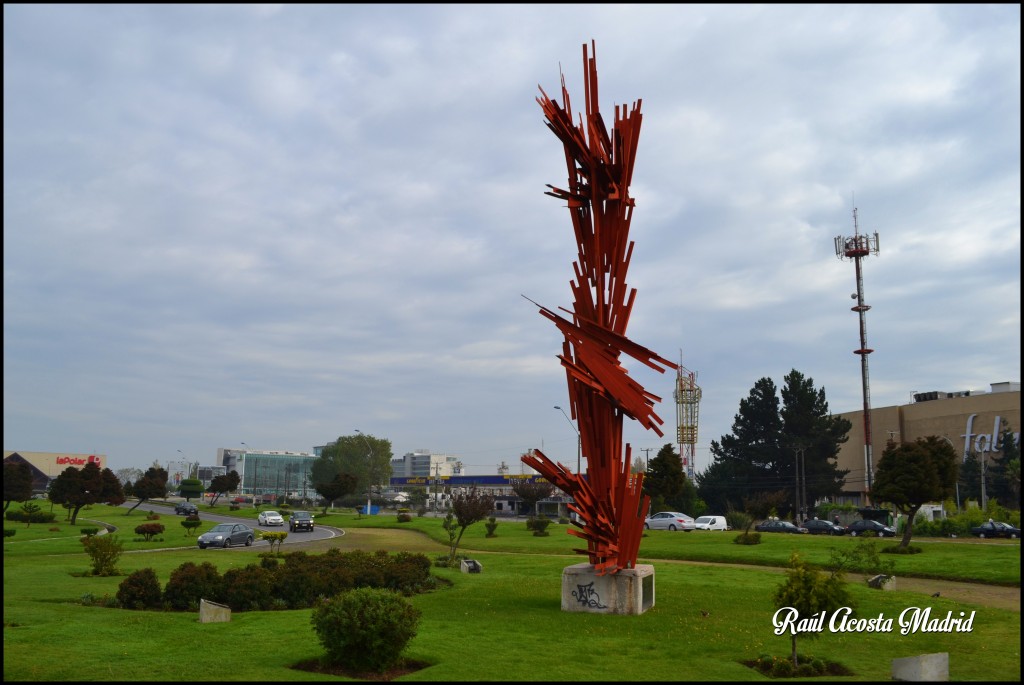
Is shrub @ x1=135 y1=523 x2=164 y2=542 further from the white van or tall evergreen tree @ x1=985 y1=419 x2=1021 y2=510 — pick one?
tall evergreen tree @ x1=985 y1=419 x2=1021 y2=510

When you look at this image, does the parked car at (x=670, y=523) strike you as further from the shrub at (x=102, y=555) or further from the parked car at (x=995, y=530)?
the shrub at (x=102, y=555)

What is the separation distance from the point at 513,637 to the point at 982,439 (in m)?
67.1

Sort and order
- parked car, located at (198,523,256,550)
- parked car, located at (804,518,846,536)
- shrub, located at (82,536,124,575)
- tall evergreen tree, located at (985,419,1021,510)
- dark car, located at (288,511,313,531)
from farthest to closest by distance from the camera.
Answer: tall evergreen tree, located at (985,419,1021,510), dark car, located at (288,511,313,531), parked car, located at (804,518,846,536), parked car, located at (198,523,256,550), shrub, located at (82,536,124,575)

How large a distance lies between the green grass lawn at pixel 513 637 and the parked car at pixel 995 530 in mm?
19881

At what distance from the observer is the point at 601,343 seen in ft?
52.6

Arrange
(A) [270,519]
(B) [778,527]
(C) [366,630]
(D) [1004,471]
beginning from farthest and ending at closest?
(D) [1004,471], (A) [270,519], (B) [778,527], (C) [366,630]

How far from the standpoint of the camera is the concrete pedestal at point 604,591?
15.2m

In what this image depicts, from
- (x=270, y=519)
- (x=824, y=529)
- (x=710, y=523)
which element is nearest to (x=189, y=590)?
(x=710, y=523)

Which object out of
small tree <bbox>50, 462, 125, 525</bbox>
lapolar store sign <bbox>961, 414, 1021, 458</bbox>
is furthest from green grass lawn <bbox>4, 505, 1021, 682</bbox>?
lapolar store sign <bbox>961, 414, 1021, 458</bbox>

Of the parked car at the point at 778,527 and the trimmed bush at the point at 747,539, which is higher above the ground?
the trimmed bush at the point at 747,539

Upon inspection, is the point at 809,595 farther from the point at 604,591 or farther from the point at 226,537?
the point at 226,537

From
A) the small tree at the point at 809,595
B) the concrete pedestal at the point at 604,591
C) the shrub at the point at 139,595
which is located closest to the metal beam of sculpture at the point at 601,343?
the concrete pedestal at the point at 604,591

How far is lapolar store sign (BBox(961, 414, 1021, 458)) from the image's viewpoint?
6462cm

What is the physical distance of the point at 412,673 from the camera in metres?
10.7
